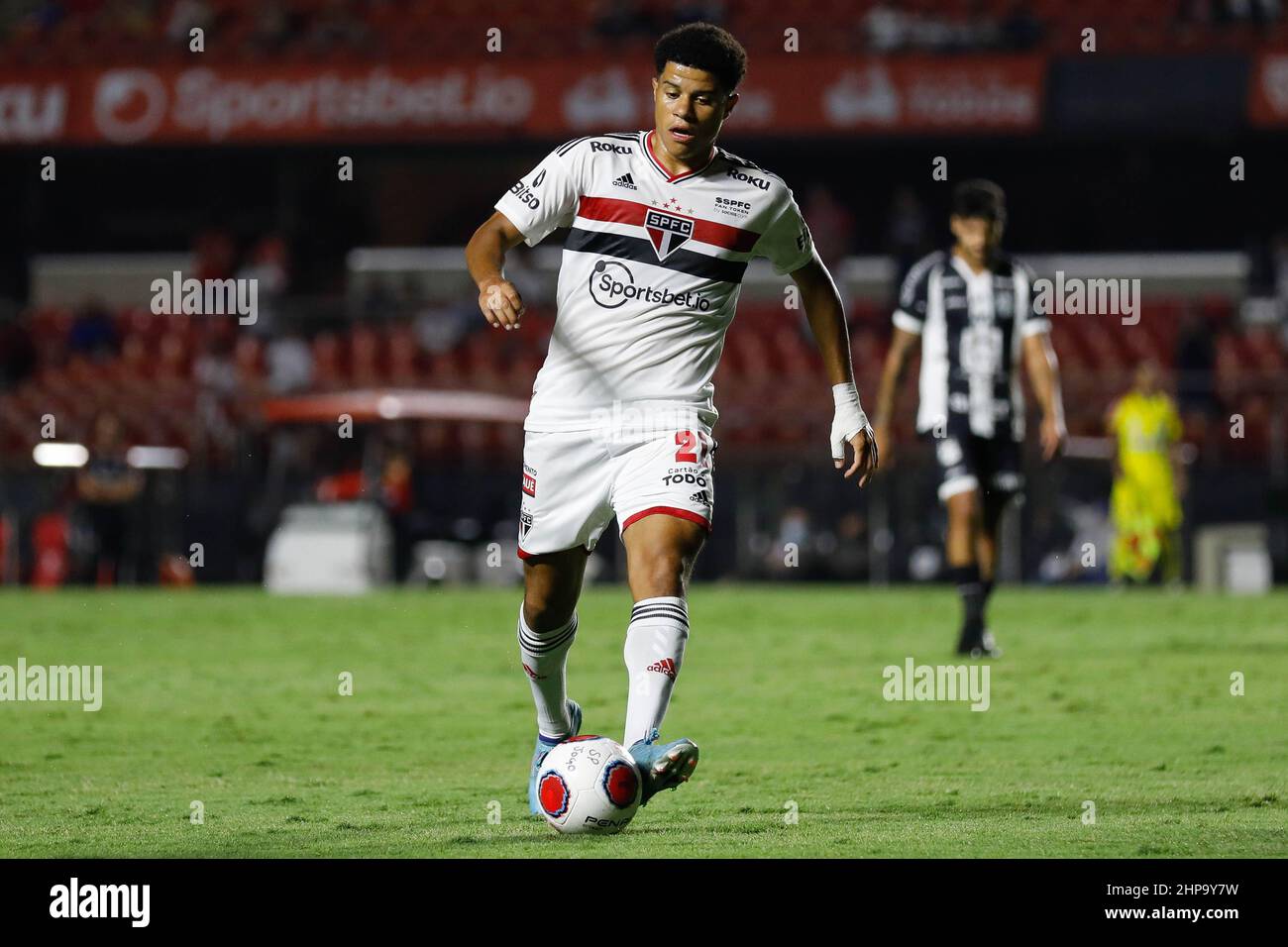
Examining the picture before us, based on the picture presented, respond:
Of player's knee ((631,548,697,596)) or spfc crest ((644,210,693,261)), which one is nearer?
player's knee ((631,548,697,596))

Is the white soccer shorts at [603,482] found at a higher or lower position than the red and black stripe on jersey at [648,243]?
lower

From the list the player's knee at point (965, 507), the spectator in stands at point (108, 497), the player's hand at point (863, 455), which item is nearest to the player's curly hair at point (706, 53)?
the player's hand at point (863, 455)

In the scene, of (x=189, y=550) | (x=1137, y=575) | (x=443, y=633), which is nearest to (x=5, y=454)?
(x=189, y=550)

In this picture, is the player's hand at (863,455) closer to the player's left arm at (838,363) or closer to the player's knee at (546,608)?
the player's left arm at (838,363)

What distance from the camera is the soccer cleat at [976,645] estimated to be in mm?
12438

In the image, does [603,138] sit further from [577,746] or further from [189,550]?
[189,550]

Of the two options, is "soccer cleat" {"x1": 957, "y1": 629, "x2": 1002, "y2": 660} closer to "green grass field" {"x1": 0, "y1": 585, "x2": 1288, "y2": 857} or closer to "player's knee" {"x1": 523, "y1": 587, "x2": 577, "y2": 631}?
"green grass field" {"x1": 0, "y1": 585, "x2": 1288, "y2": 857}

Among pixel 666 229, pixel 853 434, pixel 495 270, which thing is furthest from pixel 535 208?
pixel 853 434

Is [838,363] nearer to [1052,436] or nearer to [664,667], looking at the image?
[664,667]

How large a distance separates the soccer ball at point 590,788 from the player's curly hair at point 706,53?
2.11 m

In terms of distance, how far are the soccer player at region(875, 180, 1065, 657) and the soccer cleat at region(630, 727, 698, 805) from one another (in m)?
6.53

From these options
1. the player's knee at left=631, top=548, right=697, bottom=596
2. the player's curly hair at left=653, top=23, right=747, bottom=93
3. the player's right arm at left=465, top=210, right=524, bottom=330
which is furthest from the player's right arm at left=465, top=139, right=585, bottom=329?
the player's knee at left=631, top=548, right=697, bottom=596

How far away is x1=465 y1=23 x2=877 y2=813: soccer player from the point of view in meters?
6.61

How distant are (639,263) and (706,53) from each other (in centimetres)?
69
